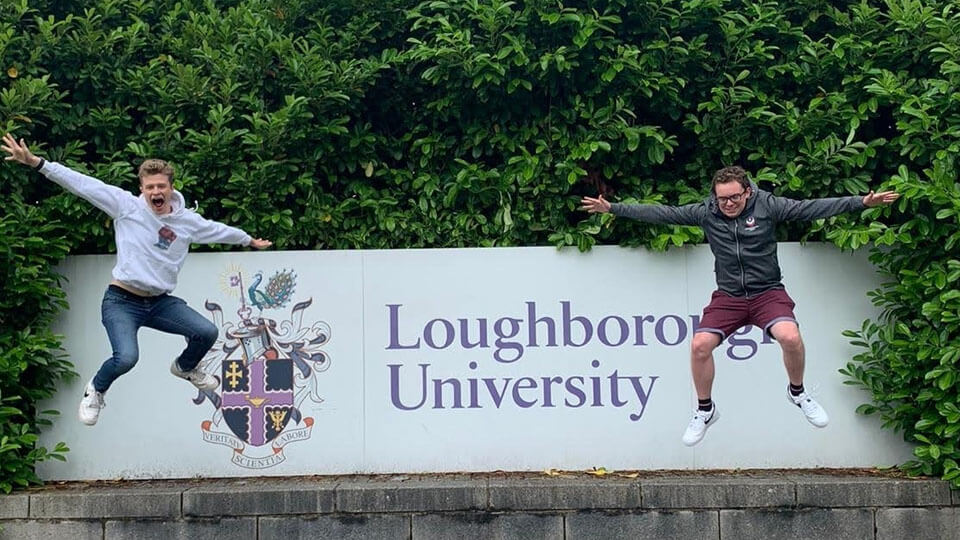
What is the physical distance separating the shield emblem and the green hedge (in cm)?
83

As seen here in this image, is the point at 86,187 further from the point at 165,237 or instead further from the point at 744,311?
the point at 744,311

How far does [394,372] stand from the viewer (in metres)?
7.10

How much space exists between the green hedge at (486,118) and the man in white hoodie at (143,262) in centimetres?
97

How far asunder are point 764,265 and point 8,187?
5.12 m

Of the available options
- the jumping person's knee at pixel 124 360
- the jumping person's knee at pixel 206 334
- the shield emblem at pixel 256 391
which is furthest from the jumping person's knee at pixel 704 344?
the jumping person's knee at pixel 124 360

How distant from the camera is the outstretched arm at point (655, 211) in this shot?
247 inches

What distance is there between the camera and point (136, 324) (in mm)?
6043

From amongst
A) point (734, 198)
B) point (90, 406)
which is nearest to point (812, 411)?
point (734, 198)

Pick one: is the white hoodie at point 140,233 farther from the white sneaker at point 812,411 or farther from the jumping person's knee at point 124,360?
the white sneaker at point 812,411

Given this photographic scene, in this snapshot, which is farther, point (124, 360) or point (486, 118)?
point (486, 118)

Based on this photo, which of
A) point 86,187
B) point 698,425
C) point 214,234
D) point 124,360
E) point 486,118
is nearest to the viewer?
point 124,360

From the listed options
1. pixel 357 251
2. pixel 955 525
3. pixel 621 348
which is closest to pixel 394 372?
pixel 357 251

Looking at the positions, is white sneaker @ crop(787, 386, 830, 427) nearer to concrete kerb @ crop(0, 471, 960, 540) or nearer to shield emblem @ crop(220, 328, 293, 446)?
concrete kerb @ crop(0, 471, 960, 540)

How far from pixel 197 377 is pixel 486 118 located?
9.15ft
